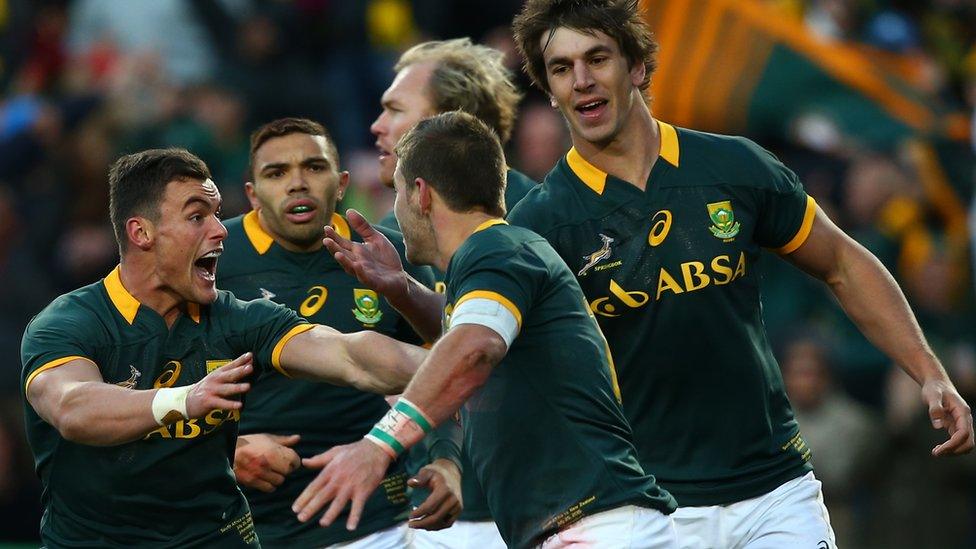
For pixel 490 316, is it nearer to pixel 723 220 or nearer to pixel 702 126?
pixel 723 220

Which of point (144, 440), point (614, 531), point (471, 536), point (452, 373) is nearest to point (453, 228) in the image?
point (452, 373)

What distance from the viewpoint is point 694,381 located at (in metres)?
5.73

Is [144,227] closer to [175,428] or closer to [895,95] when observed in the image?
[175,428]

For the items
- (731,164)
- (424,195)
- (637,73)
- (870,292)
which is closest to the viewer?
(424,195)

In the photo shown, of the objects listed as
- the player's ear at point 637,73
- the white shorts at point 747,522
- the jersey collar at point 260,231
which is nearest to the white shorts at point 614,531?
the white shorts at point 747,522

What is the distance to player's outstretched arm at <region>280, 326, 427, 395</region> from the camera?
17.8 feet

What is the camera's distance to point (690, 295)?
18.5 ft

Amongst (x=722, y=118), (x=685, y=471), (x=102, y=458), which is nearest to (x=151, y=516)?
(x=102, y=458)

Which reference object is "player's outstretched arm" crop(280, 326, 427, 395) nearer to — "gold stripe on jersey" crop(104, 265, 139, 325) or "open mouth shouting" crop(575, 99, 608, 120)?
"gold stripe on jersey" crop(104, 265, 139, 325)

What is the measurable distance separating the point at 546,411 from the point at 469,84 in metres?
2.69

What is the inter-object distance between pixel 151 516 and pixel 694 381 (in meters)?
2.02

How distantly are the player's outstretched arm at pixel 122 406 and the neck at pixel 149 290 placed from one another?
51 centimetres

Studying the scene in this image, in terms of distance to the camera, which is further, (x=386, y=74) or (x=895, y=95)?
(x=386, y=74)

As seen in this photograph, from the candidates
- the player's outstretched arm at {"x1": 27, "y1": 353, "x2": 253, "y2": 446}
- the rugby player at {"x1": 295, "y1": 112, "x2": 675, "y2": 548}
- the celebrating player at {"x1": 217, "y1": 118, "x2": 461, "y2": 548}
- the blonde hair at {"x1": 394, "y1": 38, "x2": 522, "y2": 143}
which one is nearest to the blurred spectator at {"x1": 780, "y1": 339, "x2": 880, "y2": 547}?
the blonde hair at {"x1": 394, "y1": 38, "x2": 522, "y2": 143}
